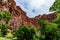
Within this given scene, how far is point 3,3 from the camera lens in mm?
74688

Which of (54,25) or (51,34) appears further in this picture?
(51,34)

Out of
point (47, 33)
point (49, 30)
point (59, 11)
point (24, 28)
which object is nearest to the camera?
point (59, 11)

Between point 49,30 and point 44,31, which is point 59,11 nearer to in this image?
point 49,30

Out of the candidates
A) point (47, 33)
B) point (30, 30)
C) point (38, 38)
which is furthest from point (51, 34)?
point (30, 30)

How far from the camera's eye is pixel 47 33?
23.3m

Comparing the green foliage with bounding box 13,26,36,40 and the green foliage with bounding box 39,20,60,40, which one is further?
the green foliage with bounding box 13,26,36,40

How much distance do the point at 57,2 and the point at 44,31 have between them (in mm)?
5270

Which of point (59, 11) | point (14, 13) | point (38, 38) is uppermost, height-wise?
point (14, 13)

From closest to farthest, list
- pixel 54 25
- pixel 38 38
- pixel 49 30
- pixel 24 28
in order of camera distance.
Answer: pixel 54 25 < pixel 49 30 < pixel 38 38 < pixel 24 28

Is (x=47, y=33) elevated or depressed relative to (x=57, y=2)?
depressed

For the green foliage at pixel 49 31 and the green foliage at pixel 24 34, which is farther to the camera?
the green foliage at pixel 24 34

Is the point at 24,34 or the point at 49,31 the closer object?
the point at 49,31

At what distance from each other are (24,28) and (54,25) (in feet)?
46.2

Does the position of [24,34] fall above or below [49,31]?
below
